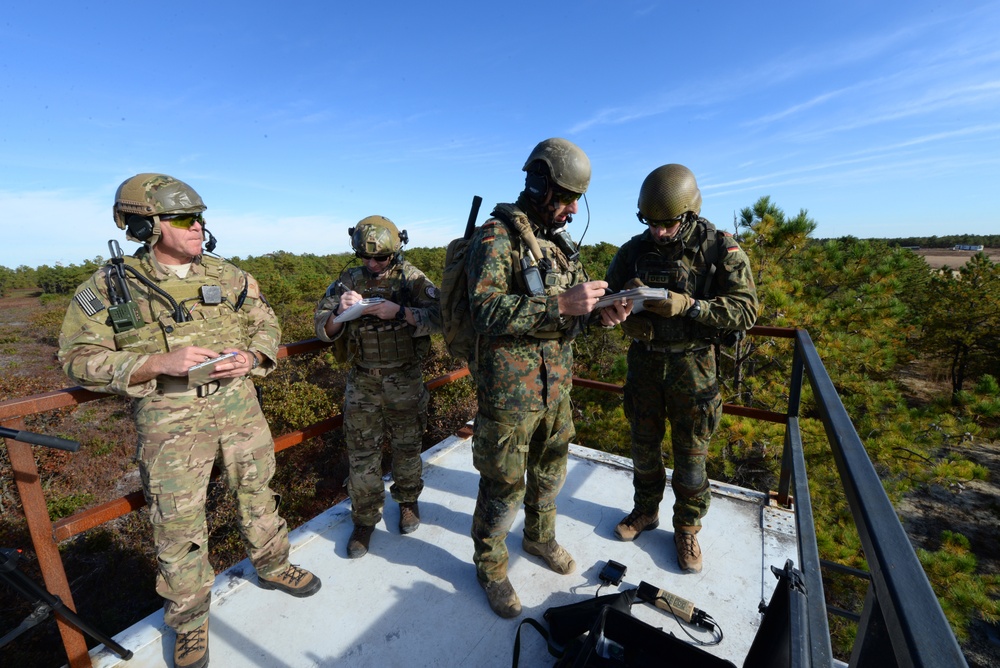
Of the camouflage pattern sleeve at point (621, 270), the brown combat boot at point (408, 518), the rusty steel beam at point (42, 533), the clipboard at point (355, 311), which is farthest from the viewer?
the brown combat boot at point (408, 518)

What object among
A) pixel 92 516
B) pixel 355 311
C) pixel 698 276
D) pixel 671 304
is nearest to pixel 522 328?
pixel 671 304

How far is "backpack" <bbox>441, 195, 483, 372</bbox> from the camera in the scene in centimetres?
235

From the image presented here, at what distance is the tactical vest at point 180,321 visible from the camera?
216 cm

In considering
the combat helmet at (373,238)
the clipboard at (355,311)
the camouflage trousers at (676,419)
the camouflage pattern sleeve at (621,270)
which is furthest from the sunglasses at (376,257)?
the camouflage trousers at (676,419)

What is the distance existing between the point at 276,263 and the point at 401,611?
2707 centimetres

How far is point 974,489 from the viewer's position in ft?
33.0

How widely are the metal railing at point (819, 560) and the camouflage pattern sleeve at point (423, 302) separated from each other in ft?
2.40

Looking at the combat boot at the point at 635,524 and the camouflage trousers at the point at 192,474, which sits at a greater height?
the camouflage trousers at the point at 192,474

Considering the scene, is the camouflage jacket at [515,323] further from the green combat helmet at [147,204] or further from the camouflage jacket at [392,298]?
the green combat helmet at [147,204]

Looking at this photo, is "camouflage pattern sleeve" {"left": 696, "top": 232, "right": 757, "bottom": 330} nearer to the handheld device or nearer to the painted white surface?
the painted white surface

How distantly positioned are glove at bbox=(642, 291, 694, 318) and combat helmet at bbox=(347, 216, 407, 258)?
62.6 inches

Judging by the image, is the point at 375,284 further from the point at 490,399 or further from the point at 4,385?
the point at 4,385

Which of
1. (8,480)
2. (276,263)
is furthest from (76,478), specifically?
(276,263)

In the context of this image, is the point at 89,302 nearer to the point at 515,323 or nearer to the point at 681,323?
the point at 515,323
